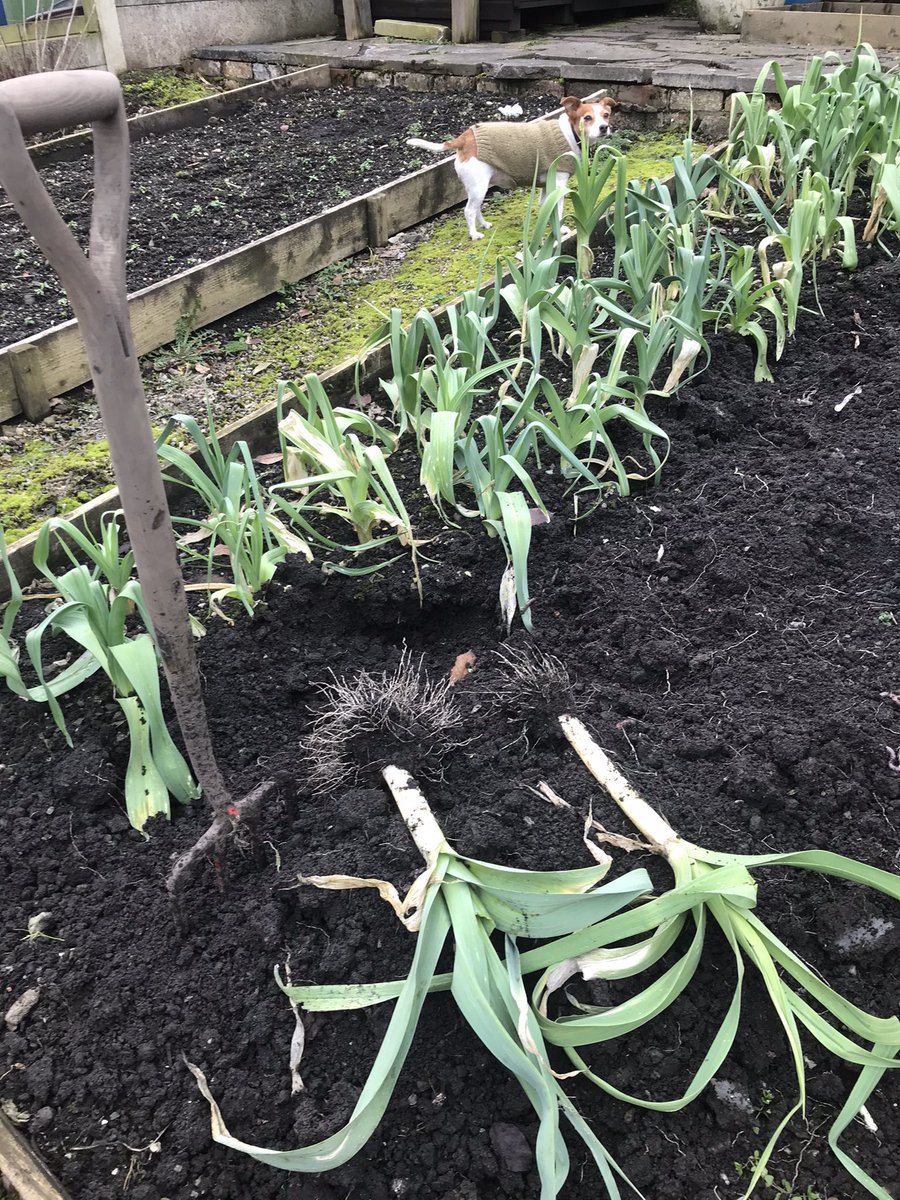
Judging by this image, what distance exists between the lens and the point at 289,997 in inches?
47.2

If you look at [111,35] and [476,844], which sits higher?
[111,35]

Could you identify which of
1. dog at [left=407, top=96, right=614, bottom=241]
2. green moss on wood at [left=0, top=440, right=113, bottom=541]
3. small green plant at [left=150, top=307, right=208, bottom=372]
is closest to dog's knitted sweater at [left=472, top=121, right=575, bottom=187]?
dog at [left=407, top=96, right=614, bottom=241]

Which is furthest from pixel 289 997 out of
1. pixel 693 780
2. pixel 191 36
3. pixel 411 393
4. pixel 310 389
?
pixel 191 36

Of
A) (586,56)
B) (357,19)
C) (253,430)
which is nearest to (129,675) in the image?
(253,430)

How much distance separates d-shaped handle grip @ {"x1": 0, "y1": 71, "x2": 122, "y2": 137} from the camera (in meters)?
0.72

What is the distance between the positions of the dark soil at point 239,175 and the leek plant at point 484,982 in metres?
2.92

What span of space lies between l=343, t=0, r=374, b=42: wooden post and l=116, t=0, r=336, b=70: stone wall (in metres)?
0.42

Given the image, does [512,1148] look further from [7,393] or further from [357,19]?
[357,19]

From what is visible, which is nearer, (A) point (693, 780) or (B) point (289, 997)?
(B) point (289, 997)

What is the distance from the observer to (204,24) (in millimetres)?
6867

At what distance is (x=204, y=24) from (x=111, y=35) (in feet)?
3.43

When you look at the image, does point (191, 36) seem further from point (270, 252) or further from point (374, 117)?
point (270, 252)

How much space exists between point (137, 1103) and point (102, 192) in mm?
1172

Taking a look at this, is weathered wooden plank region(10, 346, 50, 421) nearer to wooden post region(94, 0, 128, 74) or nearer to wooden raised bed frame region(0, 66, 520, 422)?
wooden raised bed frame region(0, 66, 520, 422)
